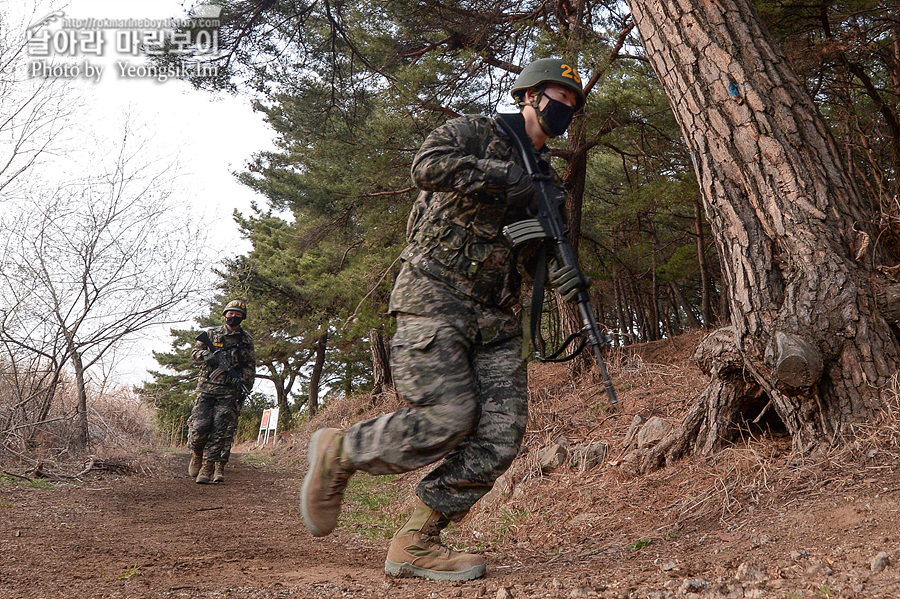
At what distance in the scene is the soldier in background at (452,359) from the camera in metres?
2.53

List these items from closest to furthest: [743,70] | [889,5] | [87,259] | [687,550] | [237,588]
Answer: [237,588] < [687,550] < [743,70] < [889,5] < [87,259]

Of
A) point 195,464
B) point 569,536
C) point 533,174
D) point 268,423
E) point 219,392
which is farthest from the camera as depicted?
point 268,423

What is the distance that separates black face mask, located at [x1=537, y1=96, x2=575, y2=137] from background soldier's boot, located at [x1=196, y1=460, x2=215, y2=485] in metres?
6.38

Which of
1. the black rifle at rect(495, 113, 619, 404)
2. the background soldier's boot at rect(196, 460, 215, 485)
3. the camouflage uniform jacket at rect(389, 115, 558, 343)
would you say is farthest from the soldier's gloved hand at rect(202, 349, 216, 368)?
the black rifle at rect(495, 113, 619, 404)

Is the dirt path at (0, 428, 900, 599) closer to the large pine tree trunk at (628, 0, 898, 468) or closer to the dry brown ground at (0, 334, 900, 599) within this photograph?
the dry brown ground at (0, 334, 900, 599)

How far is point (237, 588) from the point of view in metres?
2.48

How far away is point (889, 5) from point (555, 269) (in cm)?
486

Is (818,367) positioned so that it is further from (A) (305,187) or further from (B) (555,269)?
(A) (305,187)

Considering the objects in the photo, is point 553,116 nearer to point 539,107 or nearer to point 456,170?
point 539,107

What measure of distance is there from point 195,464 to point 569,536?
6116 millimetres

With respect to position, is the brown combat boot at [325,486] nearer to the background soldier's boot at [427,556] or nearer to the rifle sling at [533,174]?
the background soldier's boot at [427,556]

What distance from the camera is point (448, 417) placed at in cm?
250

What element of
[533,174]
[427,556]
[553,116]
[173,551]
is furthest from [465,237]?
[173,551]

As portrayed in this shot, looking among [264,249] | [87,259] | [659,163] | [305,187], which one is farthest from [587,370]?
[264,249]
